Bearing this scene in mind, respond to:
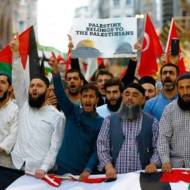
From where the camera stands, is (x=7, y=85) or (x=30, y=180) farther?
(x=7, y=85)

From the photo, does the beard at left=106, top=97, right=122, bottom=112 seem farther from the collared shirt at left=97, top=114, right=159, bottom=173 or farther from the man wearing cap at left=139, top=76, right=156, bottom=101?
the man wearing cap at left=139, top=76, right=156, bottom=101

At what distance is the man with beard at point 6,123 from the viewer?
709 centimetres

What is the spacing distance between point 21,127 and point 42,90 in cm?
48

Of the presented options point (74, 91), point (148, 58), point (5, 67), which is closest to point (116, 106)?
point (74, 91)

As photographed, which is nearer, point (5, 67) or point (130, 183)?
point (130, 183)

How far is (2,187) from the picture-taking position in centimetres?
688

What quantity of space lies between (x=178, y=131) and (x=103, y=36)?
11.5 ft

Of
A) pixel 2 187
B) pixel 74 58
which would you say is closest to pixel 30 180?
pixel 2 187

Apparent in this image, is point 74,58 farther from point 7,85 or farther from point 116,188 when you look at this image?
point 116,188

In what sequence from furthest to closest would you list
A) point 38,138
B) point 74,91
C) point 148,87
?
point 148,87 → point 74,91 → point 38,138

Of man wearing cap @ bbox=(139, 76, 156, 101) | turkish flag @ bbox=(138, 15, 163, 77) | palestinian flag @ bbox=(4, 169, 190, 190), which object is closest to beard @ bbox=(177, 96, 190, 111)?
palestinian flag @ bbox=(4, 169, 190, 190)

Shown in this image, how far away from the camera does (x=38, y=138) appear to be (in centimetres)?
695

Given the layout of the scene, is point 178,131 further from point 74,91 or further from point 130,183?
point 74,91

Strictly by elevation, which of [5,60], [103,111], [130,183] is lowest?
[130,183]
